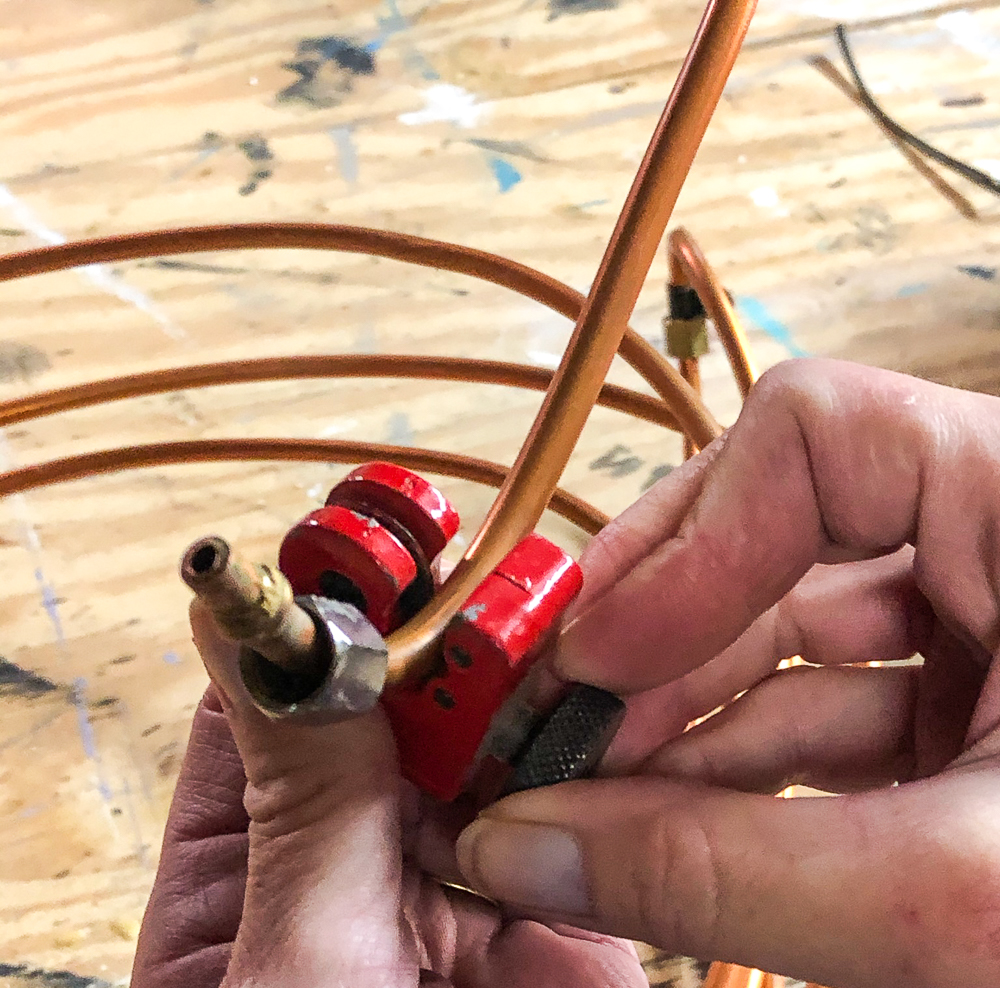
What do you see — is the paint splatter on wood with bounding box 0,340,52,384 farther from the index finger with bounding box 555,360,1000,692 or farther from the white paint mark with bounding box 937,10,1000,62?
the white paint mark with bounding box 937,10,1000,62

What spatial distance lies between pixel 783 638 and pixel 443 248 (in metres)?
0.31

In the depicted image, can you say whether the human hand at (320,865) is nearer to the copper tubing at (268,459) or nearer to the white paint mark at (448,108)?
the copper tubing at (268,459)

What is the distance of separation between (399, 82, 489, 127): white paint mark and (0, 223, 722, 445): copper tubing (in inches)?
15.2

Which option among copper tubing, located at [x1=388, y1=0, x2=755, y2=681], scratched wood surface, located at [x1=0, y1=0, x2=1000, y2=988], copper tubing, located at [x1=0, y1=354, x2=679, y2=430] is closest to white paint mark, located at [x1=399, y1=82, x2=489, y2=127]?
scratched wood surface, located at [x1=0, y1=0, x2=1000, y2=988]

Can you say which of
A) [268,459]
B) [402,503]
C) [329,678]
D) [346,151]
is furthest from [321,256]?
[329,678]

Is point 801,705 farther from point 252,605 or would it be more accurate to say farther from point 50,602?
point 50,602

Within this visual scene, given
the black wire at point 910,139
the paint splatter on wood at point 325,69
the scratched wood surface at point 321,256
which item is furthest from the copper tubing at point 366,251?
the black wire at point 910,139

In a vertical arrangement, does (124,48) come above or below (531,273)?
above

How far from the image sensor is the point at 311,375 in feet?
2.14

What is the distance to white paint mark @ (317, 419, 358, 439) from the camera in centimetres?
76

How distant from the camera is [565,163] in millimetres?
907

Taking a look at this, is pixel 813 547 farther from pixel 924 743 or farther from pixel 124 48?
pixel 124 48

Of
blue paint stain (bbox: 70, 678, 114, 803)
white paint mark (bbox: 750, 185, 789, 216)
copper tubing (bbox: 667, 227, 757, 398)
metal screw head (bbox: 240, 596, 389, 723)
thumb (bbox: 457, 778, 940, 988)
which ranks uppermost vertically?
metal screw head (bbox: 240, 596, 389, 723)

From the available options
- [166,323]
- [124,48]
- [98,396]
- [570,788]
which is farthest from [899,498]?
[124,48]
